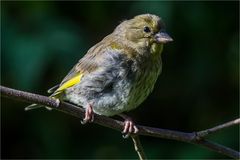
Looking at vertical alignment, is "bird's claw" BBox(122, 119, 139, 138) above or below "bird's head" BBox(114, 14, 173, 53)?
below

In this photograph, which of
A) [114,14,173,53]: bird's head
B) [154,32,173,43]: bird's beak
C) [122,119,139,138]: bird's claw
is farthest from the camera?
[114,14,173,53]: bird's head

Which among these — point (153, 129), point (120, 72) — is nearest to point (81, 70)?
point (120, 72)

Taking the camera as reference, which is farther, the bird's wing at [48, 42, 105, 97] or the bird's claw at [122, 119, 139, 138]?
the bird's wing at [48, 42, 105, 97]

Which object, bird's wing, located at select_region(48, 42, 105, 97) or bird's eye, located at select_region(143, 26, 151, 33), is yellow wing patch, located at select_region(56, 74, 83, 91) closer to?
bird's wing, located at select_region(48, 42, 105, 97)

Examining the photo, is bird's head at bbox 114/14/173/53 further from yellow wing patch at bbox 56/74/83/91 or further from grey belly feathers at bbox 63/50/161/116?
yellow wing patch at bbox 56/74/83/91

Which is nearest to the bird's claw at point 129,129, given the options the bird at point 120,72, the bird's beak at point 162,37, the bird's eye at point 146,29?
the bird at point 120,72

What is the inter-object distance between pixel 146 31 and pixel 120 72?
0.96ft

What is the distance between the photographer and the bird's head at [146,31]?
3.09 m

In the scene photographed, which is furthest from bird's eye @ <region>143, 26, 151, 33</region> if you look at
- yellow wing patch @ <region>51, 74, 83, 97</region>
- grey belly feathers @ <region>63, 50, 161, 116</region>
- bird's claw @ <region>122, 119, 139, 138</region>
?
bird's claw @ <region>122, 119, 139, 138</region>

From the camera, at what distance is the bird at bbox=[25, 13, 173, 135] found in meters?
2.98

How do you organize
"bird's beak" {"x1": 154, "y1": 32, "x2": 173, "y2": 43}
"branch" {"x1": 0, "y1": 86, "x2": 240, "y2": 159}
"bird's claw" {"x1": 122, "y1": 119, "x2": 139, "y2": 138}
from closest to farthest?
1. "branch" {"x1": 0, "y1": 86, "x2": 240, "y2": 159}
2. "bird's claw" {"x1": 122, "y1": 119, "x2": 139, "y2": 138}
3. "bird's beak" {"x1": 154, "y1": 32, "x2": 173, "y2": 43}

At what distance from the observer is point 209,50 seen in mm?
4270

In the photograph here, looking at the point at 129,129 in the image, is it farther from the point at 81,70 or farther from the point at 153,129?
the point at 81,70

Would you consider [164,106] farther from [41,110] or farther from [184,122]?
[41,110]
